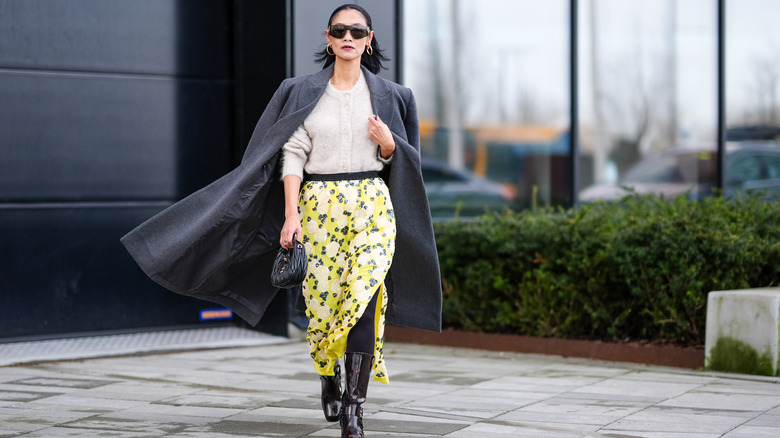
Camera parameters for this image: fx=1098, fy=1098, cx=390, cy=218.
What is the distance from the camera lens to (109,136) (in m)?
7.65

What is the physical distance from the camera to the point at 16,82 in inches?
286

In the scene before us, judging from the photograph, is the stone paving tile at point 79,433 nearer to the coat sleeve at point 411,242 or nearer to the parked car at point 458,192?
the coat sleeve at point 411,242

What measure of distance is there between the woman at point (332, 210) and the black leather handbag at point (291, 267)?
72 mm

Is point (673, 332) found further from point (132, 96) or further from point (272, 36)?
point (132, 96)

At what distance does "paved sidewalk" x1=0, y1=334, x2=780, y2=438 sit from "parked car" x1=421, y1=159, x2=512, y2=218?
8.19 ft

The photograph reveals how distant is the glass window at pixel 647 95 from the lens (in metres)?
10.4

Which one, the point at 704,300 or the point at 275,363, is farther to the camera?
the point at 275,363

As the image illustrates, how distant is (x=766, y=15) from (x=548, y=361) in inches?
218

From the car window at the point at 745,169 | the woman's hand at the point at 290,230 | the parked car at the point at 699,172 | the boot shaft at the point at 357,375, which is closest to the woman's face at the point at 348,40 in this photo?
the woman's hand at the point at 290,230

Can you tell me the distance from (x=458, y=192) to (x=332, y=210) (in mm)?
5068

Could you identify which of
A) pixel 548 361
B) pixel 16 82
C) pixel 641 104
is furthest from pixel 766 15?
pixel 16 82

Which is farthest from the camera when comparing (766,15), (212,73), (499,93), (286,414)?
(766,15)

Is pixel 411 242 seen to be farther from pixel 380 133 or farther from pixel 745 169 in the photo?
pixel 745 169

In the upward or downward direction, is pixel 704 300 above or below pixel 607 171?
below
